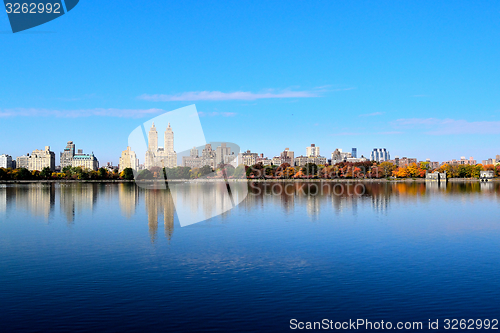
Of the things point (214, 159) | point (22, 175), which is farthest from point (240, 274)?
point (214, 159)

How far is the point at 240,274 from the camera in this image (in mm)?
14484

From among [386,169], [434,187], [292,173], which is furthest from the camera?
[292,173]

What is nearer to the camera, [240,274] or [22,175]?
[240,274]

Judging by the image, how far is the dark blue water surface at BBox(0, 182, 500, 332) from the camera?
35.3 feet

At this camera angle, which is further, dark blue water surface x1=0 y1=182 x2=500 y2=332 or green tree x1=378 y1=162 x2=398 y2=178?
green tree x1=378 y1=162 x2=398 y2=178

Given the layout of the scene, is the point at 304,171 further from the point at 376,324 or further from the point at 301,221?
the point at 376,324

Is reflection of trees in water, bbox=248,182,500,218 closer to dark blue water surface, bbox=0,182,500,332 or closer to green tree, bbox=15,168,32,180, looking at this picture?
dark blue water surface, bbox=0,182,500,332

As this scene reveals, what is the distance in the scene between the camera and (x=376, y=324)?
1028cm

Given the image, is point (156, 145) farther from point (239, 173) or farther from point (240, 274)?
point (239, 173)

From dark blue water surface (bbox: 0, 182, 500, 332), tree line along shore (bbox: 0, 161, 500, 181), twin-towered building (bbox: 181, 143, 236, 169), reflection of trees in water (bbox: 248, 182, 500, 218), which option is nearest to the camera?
dark blue water surface (bbox: 0, 182, 500, 332)

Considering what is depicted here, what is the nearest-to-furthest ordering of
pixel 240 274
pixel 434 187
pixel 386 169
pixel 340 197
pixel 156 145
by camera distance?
pixel 240 274 → pixel 156 145 → pixel 340 197 → pixel 434 187 → pixel 386 169

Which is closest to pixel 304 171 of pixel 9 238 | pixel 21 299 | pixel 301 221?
pixel 301 221

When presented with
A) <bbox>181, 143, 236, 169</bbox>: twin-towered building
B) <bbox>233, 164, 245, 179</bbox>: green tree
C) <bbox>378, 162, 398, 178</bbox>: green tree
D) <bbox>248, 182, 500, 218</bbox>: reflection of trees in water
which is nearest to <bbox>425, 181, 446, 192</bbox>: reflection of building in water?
<bbox>248, 182, 500, 218</bbox>: reflection of trees in water

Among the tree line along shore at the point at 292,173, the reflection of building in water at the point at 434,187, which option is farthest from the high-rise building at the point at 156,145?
the tree line along shore at the point at 292,173
